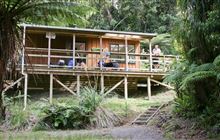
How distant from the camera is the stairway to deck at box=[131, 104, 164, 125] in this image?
14.2 m

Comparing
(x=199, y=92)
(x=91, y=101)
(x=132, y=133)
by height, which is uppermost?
(x=199, y=92)

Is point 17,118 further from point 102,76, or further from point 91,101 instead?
point 102,76

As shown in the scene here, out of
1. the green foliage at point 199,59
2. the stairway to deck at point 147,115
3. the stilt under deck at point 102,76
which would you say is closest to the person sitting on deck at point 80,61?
the stilt under deck at point 102,76

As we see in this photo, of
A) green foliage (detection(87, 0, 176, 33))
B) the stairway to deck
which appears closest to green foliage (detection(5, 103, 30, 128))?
the stairway to deck

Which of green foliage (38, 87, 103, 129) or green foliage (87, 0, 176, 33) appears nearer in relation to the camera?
green foliage (38, 87, 103, 129)

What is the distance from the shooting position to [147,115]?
1498 centimetres

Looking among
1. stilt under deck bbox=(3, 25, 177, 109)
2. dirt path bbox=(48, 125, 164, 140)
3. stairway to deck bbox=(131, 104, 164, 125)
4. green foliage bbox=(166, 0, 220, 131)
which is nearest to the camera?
green foliage bbox=(166, 0, 220, 131)

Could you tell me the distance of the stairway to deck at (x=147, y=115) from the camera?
14204 mm

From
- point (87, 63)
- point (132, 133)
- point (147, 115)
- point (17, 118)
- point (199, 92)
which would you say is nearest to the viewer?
point (199, 92)

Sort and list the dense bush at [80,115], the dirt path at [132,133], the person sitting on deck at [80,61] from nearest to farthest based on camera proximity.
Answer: the dirt path at [132,133] → the dense bush at [80,115] → the person sitting on deck at [80,61]

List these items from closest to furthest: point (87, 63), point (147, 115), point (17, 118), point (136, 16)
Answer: point (17, 118), point (147, 115), point (87, 63), point (136, 16)

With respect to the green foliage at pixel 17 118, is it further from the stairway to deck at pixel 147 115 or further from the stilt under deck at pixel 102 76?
the stairway to deck at pixel 147 115

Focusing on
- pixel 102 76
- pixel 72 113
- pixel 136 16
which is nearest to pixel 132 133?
pixel 72 113

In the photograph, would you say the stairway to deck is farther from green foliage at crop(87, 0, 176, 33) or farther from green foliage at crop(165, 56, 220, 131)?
green foliage at crop(87, 0, 176, 33)
